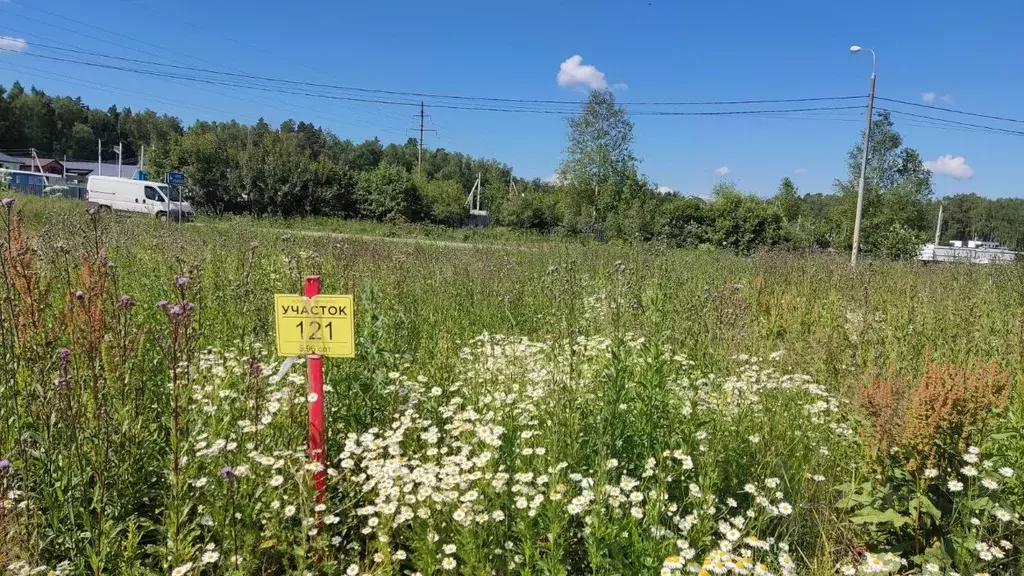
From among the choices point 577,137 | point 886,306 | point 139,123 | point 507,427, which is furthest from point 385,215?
point 139,123

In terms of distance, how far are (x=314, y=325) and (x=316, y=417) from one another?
1.45ft

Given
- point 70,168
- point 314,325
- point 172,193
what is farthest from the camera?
point 70,168

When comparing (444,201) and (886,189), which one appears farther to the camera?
(444,201)

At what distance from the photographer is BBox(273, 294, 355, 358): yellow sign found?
2697 millimetres

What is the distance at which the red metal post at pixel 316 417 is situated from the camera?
2.58 meters

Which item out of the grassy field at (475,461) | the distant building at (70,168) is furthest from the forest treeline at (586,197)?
the distant building at (70,168)

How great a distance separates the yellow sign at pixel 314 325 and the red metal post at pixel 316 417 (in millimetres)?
60

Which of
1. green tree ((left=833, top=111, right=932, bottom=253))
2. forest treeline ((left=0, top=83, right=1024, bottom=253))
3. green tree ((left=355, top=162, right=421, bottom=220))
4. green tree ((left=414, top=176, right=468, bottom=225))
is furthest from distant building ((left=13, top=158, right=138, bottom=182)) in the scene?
green tree ((left=833, top=111, right=932, bottom=253))

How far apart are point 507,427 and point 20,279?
261 cm

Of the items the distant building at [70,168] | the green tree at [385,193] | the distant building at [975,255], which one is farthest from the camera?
the distant building at [70,168]

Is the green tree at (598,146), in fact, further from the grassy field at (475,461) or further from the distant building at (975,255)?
the grassy field at (475,461)

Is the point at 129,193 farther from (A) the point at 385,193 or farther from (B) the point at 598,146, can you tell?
(B) the point at 598,146

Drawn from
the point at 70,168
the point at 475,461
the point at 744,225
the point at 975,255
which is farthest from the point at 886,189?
the point at 70,168

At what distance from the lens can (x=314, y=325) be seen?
2.71 meters
